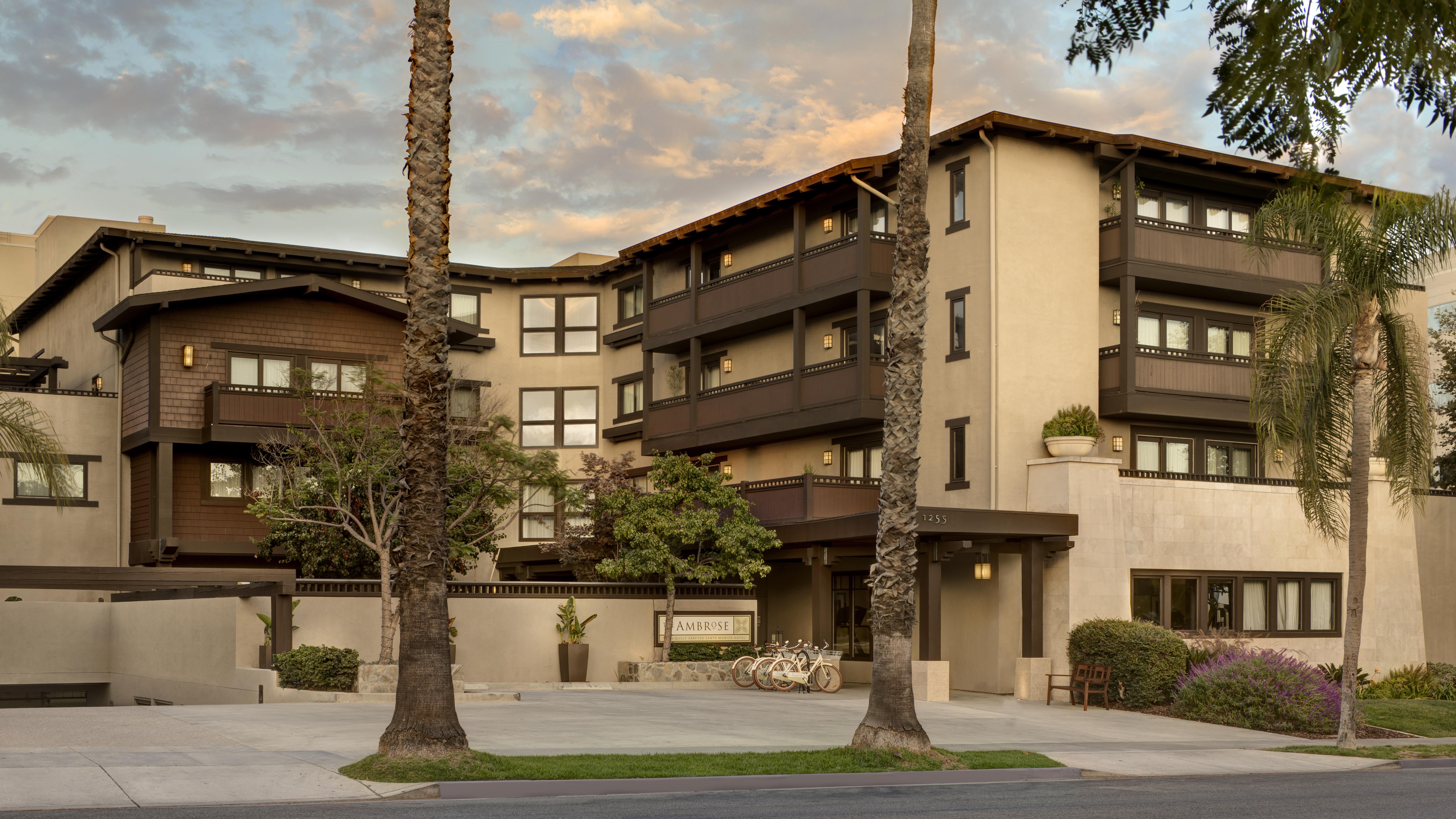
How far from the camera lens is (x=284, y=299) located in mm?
35062

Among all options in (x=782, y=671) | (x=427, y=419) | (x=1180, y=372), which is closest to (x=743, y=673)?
(x=782, y=671)

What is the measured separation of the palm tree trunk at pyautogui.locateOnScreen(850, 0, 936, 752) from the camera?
52.0ft

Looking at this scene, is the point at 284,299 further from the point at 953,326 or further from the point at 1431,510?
the point at 1431,510

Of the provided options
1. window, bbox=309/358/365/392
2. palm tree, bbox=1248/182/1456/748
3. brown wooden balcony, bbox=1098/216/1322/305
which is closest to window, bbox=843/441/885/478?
brown wooden balcony, bbox=1098/216/1322/305

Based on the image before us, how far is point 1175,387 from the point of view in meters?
29.6

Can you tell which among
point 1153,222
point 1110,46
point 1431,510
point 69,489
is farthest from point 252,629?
point 1431,510

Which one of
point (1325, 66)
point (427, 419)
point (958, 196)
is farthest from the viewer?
point (958, 196)

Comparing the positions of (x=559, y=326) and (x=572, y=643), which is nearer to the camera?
(x=572, y=643)

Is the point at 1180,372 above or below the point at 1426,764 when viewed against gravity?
above

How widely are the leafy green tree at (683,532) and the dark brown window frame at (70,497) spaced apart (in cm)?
1451

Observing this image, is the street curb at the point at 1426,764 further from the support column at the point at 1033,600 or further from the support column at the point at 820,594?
the support column at the point at 820,594

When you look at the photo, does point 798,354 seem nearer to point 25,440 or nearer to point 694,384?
point 694,384

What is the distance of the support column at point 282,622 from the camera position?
24375 millimetres

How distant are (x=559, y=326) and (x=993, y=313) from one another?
16.9 meters
